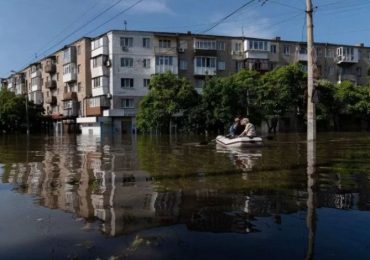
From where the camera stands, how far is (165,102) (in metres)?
60.7

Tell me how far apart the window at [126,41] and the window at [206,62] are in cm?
1051

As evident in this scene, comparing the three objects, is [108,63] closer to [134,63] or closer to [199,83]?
[134,63]

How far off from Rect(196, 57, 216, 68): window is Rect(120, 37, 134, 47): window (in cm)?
1051

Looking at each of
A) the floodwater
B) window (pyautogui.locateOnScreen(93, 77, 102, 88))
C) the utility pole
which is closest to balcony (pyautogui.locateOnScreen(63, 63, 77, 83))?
window (pyautogui.locateOnScreen(93, 77, 102, 88))

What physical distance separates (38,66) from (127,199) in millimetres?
97466

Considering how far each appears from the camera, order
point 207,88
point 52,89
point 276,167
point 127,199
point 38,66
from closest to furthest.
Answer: point 127,199, point 276,167, point 207,88, point 52,89, point 38,66

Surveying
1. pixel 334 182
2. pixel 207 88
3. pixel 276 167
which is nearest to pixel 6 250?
pixel 334 182

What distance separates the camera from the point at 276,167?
13.9 m

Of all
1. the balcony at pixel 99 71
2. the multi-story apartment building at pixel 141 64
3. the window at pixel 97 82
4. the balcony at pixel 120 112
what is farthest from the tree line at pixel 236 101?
the window at pixel 97 82

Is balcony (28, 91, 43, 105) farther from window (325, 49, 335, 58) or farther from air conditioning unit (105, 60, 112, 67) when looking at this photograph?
window (325, 49, 335, 58)

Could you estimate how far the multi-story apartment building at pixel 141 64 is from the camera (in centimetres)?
7188

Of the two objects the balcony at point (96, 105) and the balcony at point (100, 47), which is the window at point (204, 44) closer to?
the balcony at point (100, 47)

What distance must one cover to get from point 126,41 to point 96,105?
10.6 meters

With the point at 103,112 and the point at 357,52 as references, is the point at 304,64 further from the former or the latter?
the point at 103,112
